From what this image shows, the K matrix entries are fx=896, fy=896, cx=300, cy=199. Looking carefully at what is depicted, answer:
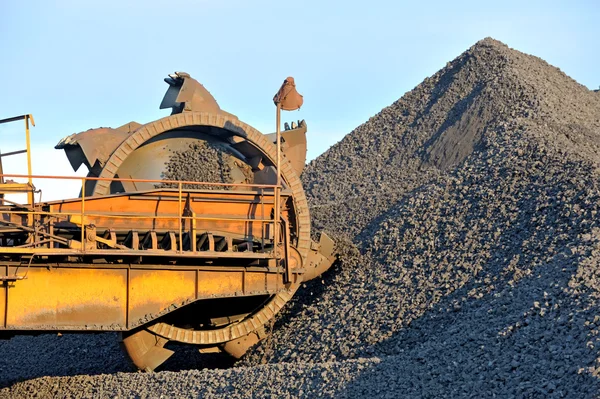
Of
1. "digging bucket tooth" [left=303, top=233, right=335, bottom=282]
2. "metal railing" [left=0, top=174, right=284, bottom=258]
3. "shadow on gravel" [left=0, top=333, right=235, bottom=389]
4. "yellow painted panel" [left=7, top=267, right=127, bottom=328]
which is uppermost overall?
"metal railing" [left=0, top=174, right=284, bottom=258]

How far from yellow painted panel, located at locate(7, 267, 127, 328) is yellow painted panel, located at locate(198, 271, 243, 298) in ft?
3.10

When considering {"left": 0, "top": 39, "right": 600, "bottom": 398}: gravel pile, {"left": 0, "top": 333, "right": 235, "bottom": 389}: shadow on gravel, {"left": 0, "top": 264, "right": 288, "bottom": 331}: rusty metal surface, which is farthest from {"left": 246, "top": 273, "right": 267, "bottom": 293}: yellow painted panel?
{"left": 0, "top": 333, "right": 235, "bottom": 389}: shadow on gravel

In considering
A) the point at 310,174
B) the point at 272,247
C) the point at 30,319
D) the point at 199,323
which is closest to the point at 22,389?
the point at 30,319

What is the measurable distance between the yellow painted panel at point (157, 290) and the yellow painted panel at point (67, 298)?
13cm

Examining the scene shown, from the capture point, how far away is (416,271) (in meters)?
12.3

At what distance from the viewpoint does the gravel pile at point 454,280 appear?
8602 mm

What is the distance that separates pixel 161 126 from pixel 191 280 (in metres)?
2.27

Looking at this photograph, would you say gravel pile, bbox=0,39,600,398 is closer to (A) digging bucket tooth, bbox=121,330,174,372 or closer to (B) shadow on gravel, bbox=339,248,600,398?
(B) shadow on gravel, bbox=339,248,600,398

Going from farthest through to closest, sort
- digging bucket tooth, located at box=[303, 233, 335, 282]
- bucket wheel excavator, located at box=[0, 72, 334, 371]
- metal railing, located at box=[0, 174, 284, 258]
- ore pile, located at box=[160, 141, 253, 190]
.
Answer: digging bucket tooth, located at box=[303, 233, 335, 282] < ore pile, located at box=[160, 141, 253, 190] < bucket wheel excavator, located at box=[0, 72, 334, 371] < metal railing, located at box=[0, 174, 284, 258]

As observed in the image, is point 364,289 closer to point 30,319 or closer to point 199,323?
point 199,323

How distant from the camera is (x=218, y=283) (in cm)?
1095

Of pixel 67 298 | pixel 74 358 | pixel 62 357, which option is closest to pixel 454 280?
pixel 67 298

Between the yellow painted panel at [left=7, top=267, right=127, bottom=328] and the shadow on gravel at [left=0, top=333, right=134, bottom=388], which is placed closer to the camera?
the yellow painted panel at [left=7, top=267, right=127, bottom=328]

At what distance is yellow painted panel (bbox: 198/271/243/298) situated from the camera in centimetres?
1086
